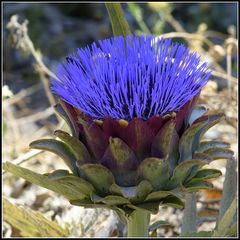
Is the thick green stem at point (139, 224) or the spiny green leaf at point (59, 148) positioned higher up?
the spiny green leaf at point (59, 148)

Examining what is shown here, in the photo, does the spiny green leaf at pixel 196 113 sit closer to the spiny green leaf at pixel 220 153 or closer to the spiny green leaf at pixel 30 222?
the spiny green leaf at pixel 220 153

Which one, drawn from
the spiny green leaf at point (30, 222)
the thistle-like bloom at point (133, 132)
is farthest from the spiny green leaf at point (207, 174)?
the spiny green leaf at point (30, 222)

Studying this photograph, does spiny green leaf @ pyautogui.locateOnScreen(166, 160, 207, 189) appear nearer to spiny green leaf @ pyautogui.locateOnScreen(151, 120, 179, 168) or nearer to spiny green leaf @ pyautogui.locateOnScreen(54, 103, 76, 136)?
spiny green leaf @ pyautogui.locateOnScreen(151, 120, 179, 168)

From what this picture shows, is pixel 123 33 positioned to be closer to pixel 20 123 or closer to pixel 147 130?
pixel 147 130

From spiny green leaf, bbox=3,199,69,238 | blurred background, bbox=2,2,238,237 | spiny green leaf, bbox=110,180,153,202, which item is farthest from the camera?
blurred background, bbox=2,2,238,237

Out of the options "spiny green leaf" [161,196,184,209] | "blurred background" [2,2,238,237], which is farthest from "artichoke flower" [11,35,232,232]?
"blurred background" [2,2,238,237]

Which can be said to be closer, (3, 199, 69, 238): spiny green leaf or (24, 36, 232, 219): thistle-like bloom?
(24, 36, 232, 219): thistle-like bloom

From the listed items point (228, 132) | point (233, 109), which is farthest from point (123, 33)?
point (228, 132)
